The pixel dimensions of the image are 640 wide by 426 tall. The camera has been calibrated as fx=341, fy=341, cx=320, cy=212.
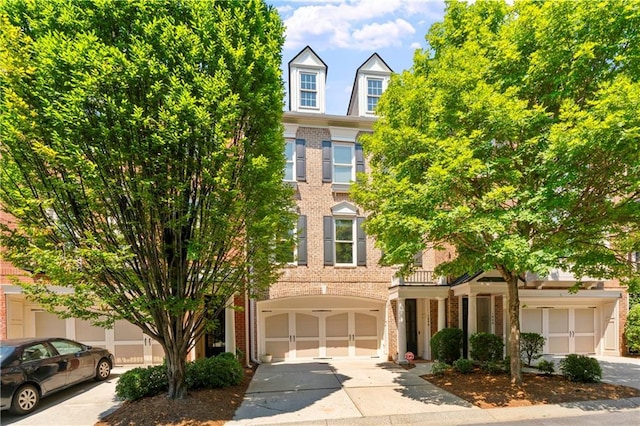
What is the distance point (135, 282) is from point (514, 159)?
8.17 meters

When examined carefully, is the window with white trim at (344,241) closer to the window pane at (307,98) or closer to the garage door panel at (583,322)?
the window pane at (307,98)

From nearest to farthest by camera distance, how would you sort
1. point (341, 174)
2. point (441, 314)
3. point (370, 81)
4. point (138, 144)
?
1. point (138, 144)
2. point (441, 314)
3. point (341, 174)
4. point (370, 81)

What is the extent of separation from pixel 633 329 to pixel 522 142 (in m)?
11.0

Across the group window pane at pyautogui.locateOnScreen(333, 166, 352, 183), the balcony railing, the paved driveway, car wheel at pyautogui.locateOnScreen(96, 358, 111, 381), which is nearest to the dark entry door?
the balcony railing

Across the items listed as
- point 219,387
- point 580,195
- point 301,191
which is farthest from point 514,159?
point 219,387

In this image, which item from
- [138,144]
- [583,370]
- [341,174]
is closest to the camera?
[138,144]

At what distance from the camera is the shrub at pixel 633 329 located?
42.2 feet

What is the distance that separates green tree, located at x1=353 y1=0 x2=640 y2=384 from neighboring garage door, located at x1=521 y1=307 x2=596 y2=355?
5.91 metres

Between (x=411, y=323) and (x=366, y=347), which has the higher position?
(x=411, y=323)

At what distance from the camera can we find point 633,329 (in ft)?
42.5

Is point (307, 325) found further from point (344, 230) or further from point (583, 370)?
point (583, 370)

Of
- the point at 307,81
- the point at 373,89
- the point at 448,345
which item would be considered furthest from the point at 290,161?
the point at 448,345

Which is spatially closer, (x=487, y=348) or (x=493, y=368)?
(x=493, y=368)

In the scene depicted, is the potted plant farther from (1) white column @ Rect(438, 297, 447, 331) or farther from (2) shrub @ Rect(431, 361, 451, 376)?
(1) white column @ Rect(438, 297, 447, 331)
